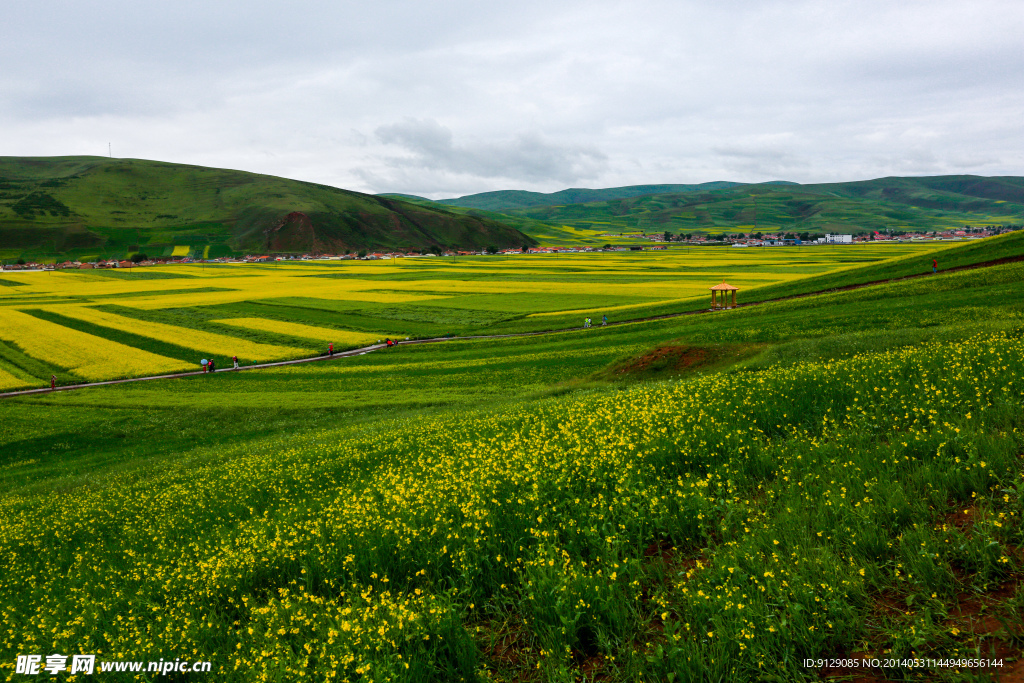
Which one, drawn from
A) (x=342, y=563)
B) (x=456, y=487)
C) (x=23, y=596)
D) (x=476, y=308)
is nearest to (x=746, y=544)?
(x=456, y=487)

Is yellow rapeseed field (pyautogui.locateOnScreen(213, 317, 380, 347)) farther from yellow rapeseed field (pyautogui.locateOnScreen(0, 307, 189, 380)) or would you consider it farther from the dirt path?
yellow rapeseed field (pyautogui.locateOnScreen(0, 307, 189, 380))

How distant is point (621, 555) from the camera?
23.5 ft

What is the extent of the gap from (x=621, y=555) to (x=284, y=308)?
86713mm

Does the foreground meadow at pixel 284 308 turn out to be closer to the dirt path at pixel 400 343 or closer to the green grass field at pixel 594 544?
the dirt path at pixel 400 343

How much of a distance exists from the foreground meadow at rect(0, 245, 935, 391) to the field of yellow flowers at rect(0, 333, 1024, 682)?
48.1 metres

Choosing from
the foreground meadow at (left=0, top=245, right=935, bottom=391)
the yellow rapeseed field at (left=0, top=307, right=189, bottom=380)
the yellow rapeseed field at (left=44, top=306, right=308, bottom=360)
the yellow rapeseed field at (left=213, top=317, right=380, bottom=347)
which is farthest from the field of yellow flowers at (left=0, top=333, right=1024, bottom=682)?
the yellow rapeseed field at (left=213, top=317, right=380, bottom=347)

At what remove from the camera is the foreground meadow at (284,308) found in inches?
2183

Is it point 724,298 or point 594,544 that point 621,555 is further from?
point 724,298

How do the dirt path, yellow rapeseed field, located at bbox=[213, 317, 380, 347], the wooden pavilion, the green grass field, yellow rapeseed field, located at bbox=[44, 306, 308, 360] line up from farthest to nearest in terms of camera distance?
yellow rapeseed field, located at bbox=[213, 317, 380, 347], the wooden pavilion, yellow rapeseed field, located at bbox=[44, 306, 308, 360], the dirt path, the green grass field

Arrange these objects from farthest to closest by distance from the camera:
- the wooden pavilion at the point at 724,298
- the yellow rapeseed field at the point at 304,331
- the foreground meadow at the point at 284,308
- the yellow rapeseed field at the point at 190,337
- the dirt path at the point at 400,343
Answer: the yellow rapeseed field at the point at 304,331 < the wooden pavilion at the point at 724,298 < the yellow rapeseed field at the point at 190,337 < the foreground meadow at the point at 284,308 < the dirt path at the point at 400,343

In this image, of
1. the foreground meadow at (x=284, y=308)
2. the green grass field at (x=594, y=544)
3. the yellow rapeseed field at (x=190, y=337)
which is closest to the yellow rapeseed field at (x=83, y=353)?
the foreground meadow at (x=284, y=308)

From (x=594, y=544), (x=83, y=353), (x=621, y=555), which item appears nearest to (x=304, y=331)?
(x=83, y=353)

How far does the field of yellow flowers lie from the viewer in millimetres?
5293

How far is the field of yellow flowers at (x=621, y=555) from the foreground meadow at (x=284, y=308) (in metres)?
48.1
